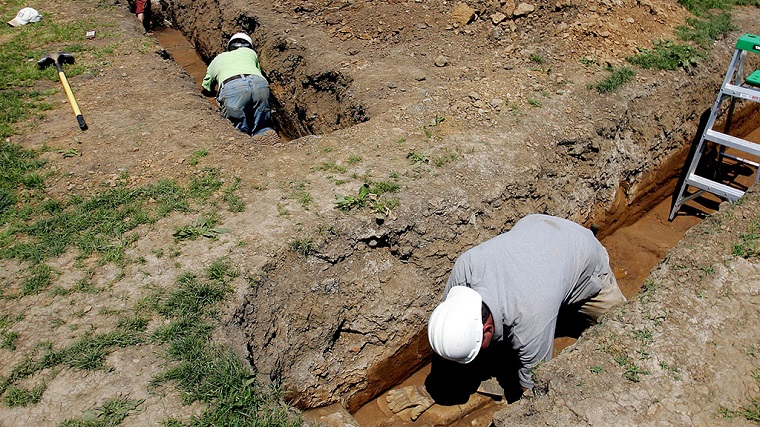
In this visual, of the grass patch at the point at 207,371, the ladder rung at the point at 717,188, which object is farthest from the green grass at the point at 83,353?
the ladder rung at the point at 717,188

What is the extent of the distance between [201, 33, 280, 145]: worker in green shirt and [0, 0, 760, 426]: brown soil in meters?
0.35

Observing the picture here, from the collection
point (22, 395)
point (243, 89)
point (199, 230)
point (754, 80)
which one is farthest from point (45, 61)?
point (754, 80)

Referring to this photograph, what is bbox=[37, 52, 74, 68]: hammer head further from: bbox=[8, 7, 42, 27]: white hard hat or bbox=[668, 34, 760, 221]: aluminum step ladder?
bbox=[668, 34, 760, 221]: aluminum step ladder

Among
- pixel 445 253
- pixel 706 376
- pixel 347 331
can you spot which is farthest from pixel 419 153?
pixel 706 376

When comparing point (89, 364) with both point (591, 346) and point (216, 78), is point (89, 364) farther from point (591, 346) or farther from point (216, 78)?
point (216, 78)

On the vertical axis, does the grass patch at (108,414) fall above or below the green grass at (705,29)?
below

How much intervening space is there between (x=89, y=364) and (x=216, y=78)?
4297 millimetres

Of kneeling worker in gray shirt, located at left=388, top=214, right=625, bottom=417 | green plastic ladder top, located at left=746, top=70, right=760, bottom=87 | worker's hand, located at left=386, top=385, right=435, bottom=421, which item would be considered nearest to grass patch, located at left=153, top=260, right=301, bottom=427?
kneeling worker in gray shirt, located at left=388, top=214, right=625, bottom=417

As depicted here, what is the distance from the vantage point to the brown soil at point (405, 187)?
3.28 m

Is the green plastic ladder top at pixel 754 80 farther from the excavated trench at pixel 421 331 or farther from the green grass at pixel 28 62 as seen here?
the green grass at pixel 28 62

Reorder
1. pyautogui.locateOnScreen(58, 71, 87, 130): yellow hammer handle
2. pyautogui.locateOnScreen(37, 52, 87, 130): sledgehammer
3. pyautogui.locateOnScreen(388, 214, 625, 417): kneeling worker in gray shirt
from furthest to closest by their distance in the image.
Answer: pyautogui.locateOnScreen(37, 52, 87, 130): sledgehammer, pyautogui.locateOnScreen(58, 71, 87, 130): yellow hammer handle, pyautogui.locateOnScreen(388, 214, 625, 417): kneeling worker in gray shirt

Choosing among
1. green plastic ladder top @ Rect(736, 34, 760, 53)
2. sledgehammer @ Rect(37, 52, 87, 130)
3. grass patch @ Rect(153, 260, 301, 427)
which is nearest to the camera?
grass patch @ Rect(153, 260, 301, 427)

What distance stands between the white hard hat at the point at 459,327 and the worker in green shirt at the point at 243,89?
351cm

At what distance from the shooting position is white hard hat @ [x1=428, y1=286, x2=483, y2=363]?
3137 mm
